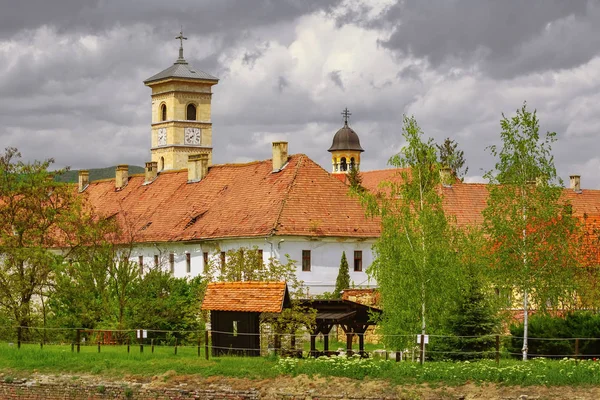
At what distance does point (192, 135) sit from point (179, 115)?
2066mm

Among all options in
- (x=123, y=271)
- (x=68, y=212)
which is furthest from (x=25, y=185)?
(x=123, y=271)

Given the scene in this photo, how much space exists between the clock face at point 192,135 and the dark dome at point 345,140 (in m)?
32.4

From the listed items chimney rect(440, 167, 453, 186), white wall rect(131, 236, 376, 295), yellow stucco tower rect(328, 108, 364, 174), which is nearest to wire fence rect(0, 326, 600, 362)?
white wall rect(131, 236, 376, 295)

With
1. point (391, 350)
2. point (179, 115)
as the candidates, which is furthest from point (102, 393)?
point (179, 115)

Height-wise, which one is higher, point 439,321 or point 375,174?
point 375,174

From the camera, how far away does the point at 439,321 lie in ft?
138

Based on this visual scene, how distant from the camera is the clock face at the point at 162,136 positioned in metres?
115

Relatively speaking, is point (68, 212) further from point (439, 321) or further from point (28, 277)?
point (439, 321)

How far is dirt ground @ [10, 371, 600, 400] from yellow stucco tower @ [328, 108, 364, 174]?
104 meters

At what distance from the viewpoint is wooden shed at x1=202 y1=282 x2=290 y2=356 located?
43.1 metres

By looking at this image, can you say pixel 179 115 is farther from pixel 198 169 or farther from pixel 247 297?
pixel 247 297

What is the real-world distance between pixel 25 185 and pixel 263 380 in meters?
19.0

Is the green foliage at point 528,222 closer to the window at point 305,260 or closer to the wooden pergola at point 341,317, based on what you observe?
the wooden pergola at point 341,317

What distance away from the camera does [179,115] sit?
375 feet
